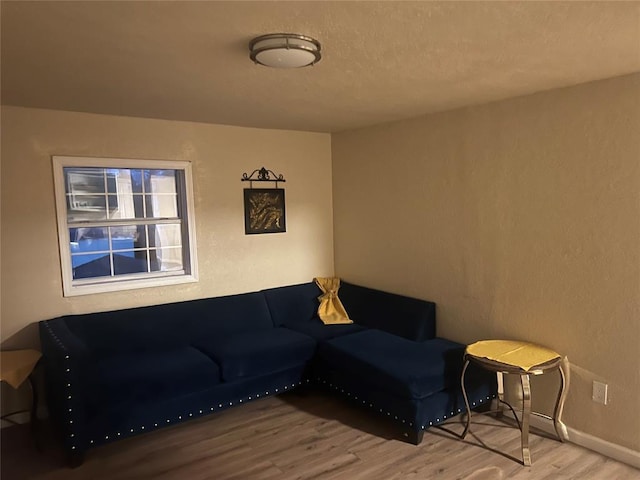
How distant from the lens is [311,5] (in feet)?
5.11

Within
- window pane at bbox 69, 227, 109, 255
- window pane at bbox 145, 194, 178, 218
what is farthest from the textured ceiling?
window pane at bbox 69, 227, 109, 255

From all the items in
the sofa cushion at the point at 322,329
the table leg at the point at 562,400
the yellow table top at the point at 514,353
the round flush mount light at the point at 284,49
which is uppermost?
the round flush mount light at the point at 284,49

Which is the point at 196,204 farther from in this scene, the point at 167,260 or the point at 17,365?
the point at 17,365

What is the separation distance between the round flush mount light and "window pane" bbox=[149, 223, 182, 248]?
220cm

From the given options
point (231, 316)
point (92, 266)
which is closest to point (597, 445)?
point (231, 316)

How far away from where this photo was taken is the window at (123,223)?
3396 millimetres

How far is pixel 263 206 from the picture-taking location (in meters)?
4.20

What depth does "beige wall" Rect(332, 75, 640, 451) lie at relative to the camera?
2592 millimetres

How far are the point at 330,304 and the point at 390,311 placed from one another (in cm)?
68

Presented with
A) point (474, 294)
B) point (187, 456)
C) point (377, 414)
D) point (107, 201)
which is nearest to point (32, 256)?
point (107, 201)

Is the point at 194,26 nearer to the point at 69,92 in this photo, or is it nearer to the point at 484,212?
the point at 69,92

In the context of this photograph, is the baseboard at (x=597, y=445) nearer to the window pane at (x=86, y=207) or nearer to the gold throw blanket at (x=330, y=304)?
the gold throw blanket at (x=330, y=304)

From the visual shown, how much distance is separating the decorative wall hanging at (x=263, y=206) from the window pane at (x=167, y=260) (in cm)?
62

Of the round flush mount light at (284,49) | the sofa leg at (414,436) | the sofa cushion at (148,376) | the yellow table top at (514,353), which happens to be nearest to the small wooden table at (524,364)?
the yellow table top at (514,353)
